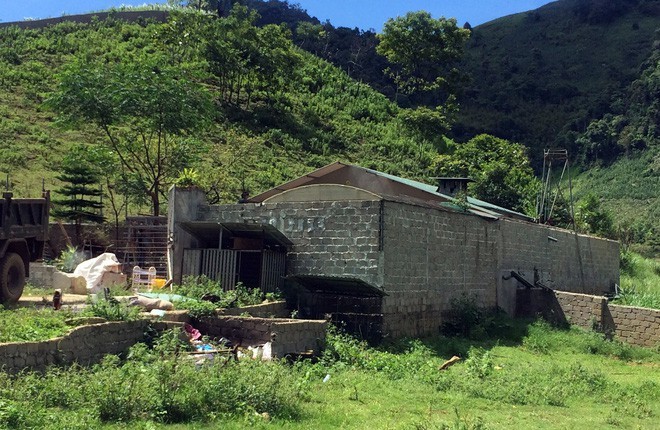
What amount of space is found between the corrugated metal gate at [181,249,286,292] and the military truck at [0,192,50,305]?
3586mm

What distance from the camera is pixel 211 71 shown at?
48.8 metres

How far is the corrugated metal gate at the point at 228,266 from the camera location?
54.4 feet

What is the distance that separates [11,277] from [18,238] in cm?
79

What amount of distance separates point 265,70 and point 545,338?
34653mm

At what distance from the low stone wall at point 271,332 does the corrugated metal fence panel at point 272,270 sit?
112 inches

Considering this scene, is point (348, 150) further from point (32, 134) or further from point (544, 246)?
point (544, 246)

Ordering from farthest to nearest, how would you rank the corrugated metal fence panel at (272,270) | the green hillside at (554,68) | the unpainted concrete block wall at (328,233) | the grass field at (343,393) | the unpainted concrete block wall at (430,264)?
the green hillside at (554,68)
the corrugated metal fence panel at (272,270)
the unpainted concrete block wall at (430,264)
the unpainted concrete block wall at (328,233)
the grass field at (343,393)

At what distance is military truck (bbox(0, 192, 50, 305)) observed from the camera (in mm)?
14008

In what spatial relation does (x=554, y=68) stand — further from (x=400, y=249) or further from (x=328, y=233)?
(x=328, y=233)

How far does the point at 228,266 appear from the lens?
1711 cm

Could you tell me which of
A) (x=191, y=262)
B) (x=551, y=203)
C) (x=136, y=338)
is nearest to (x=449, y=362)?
(x=136, y=338)

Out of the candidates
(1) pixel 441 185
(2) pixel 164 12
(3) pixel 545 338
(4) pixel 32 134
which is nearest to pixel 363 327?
(3) pixel 545 338

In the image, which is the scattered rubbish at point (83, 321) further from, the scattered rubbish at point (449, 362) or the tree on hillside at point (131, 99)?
the tree on hillside at point (131, 99)

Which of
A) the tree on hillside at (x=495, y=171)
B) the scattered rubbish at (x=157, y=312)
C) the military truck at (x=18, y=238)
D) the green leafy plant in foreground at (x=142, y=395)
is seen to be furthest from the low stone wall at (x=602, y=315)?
the tree on hillside at (x=495, y=171)
